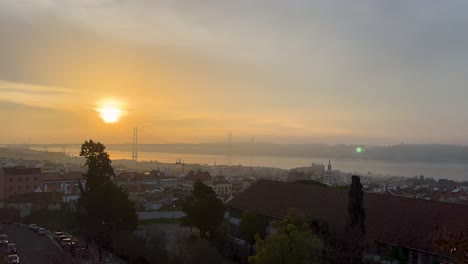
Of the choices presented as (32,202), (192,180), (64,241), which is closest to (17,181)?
(32,202)

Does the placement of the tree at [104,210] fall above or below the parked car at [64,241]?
above

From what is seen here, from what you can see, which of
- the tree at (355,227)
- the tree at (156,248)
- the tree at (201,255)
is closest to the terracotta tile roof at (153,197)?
the tree at (156,248)

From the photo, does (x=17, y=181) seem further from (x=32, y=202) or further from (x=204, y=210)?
(x=204, y=210)

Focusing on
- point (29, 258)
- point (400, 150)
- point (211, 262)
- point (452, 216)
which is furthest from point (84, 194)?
point (400, 150)

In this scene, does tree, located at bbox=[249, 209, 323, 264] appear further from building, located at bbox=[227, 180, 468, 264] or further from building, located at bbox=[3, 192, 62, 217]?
building, located at bbox=[3, 192, 62, 217]

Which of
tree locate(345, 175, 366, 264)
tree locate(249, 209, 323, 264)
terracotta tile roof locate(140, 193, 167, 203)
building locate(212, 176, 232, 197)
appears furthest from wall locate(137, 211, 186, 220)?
building locate(212, 176, 232, 197)

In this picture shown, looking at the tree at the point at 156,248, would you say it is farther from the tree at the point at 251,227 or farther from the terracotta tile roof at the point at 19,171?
the terracotta tile roof at the point at 19,171

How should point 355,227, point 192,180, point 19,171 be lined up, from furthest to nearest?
1. point 192,180
2. point 19,171
3. point 355,227

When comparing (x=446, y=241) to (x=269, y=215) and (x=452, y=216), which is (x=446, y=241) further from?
Answer: (x=269, y=215)
